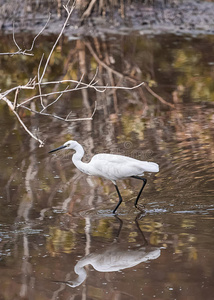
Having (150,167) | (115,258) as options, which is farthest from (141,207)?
(115,258)

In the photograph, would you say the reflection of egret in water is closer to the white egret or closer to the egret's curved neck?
the white egret

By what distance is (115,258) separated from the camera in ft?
19.9

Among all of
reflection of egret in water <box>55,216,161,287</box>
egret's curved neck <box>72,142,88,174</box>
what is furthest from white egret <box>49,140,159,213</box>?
reflection of egret in water <box>55,216,161,287</box>

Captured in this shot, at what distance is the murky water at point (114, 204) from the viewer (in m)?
5.67

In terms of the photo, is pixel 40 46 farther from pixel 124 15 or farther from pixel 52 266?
pixel 52 266

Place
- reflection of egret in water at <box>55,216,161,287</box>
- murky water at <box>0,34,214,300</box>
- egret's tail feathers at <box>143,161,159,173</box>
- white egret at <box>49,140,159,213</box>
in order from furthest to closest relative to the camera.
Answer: white egret at <box>49,140,159,213</box> → egret's tail feathers at <box>143,161,159,173</box> → reflection of egret in water at <box>55,216,161,287</box> → murky water at <box>0,34,214,300</box>

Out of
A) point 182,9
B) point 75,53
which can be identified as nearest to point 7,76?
point 75,53

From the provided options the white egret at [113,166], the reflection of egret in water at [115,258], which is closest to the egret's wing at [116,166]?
the white egret at [113,166]

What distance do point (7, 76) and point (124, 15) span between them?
20.0 ft

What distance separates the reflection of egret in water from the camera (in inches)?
231

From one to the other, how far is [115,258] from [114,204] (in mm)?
1380

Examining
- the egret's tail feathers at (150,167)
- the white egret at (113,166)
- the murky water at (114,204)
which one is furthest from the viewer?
the white egret at (113,166)

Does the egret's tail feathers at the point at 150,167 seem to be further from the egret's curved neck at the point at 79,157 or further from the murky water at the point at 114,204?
the egret's curved neck at the point at 79,157

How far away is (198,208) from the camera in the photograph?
7094 millimetres
